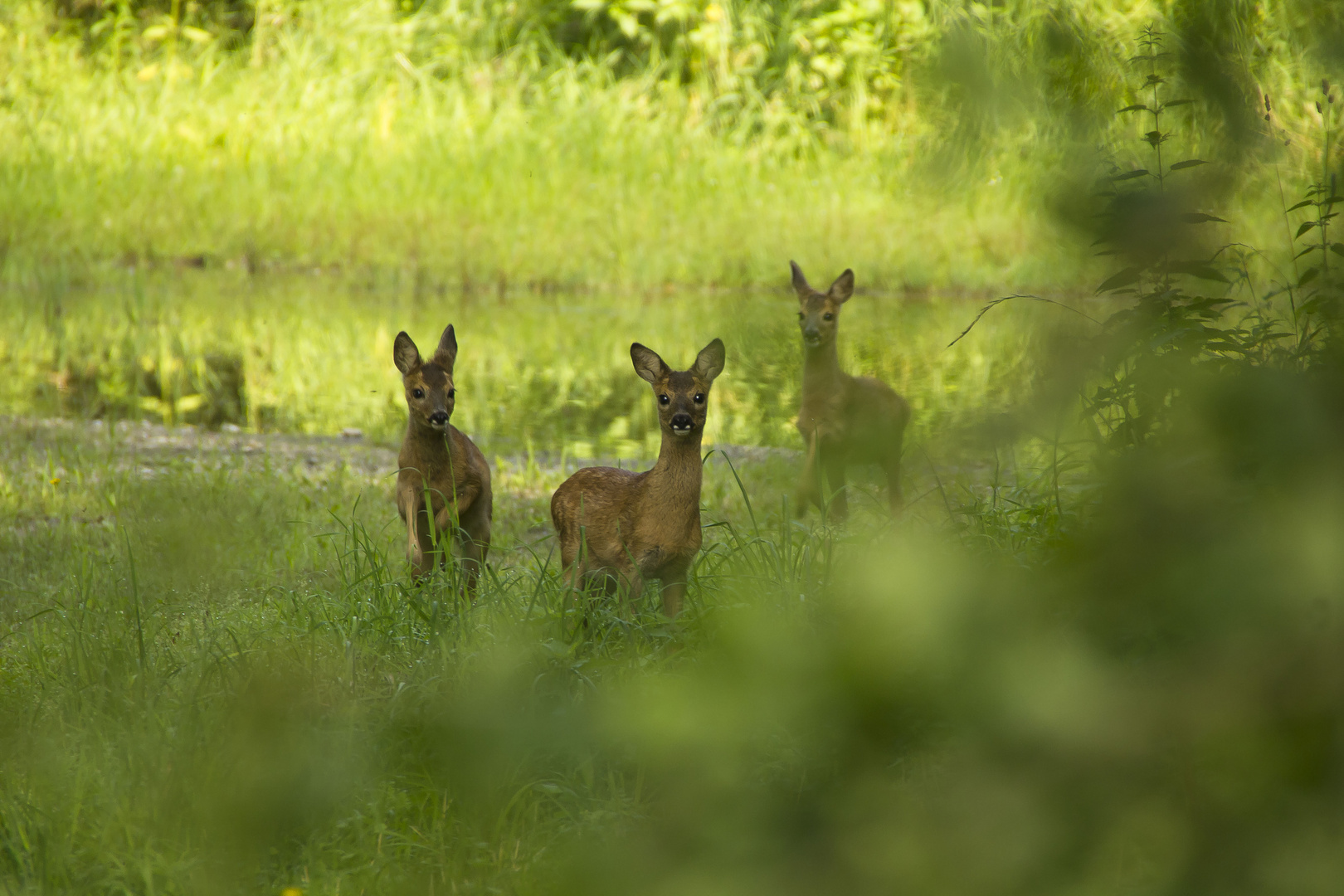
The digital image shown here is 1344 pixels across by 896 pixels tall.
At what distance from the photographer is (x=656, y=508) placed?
397 cm

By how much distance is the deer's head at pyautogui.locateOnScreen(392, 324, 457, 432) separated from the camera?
14.6 feet

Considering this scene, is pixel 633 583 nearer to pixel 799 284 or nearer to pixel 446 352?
pixel 446 352

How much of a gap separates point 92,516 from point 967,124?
5.46 m

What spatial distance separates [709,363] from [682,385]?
104 millimetres

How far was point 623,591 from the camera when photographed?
12.6ft

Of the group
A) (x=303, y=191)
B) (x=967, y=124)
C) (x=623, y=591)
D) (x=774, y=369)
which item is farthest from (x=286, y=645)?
(x=303, y=191)

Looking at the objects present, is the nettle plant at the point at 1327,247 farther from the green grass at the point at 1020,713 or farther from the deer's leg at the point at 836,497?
the deer's leg at the point at 836,497

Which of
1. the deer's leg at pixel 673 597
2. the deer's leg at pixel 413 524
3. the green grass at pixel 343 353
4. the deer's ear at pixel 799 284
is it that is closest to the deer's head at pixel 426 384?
the deer's leg at pixel 413 524

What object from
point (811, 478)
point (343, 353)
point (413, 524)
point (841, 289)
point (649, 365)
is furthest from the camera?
point (343, 353)

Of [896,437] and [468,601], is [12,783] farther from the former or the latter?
[896,437]

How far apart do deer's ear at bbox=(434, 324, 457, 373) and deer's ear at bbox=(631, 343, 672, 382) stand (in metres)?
0.81

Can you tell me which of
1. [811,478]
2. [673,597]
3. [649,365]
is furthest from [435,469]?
[811,478]

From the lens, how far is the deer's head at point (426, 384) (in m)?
4.45

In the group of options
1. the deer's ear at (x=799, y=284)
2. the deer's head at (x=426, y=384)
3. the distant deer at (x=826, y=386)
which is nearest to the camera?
the deer's head at (x=426, y=384)
